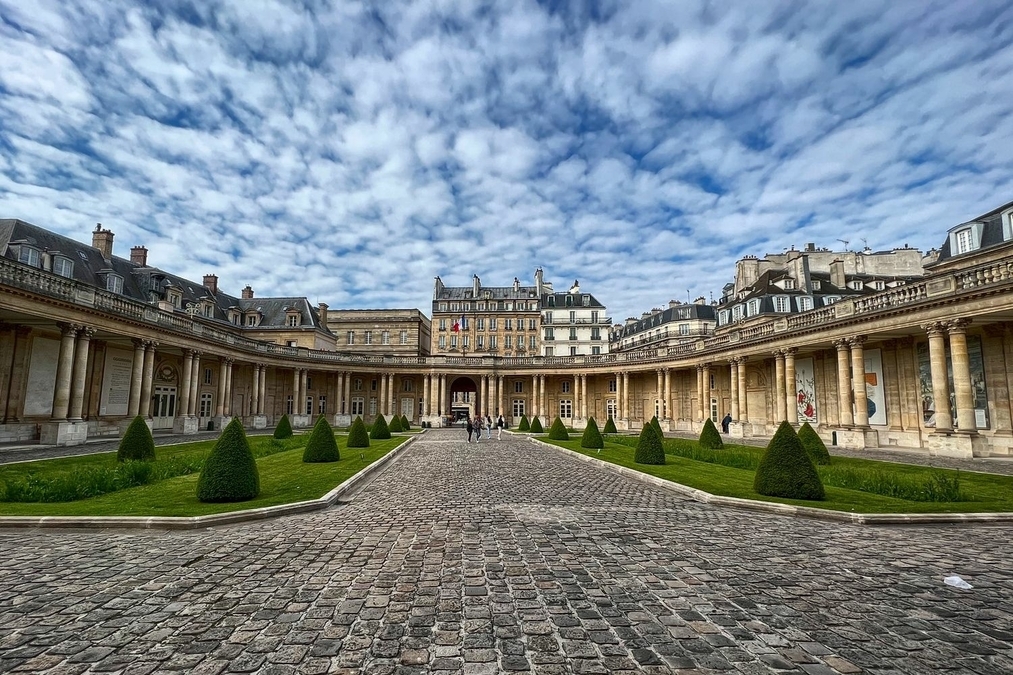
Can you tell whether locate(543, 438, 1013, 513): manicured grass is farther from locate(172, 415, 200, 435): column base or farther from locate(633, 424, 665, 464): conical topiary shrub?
locate(172, 415, 200, 435): column base

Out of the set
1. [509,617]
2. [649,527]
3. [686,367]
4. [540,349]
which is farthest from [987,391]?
[540,349]

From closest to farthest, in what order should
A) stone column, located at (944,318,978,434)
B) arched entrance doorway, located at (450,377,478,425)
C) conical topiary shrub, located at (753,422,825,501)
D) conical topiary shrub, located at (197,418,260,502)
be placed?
conical topiary shrub, located at (197,418,260,502) → conical topiary shrub, located at (753,422,825,501) → stone column, located at (944,318,978,434) → arched entrance doorway, located at (450,377,478,425)

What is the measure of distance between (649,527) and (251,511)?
744 centimetres

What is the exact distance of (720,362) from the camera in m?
37.3

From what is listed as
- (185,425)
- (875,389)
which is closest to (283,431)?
(185,425)

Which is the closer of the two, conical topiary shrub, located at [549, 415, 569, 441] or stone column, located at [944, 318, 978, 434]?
stone column, located at [944, 318, 978, 434]

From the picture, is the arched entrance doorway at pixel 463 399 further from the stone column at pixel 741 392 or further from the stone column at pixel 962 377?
the stone column at pixel 962 377

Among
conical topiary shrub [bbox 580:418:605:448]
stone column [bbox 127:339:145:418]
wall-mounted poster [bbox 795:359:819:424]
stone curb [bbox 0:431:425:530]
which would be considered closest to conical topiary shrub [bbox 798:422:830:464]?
conical topiary shrub [bbox 580:418:605:448]

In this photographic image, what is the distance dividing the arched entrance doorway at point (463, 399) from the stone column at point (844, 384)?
135 feet

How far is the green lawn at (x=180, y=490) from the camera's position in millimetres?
8930

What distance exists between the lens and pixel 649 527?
28.0ft

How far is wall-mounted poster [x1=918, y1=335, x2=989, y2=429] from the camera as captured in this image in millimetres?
22125

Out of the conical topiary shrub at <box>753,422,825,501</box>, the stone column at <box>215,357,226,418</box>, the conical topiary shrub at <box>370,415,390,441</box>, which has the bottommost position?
the conical topiary shrub at <box>370,415,390,441</box>

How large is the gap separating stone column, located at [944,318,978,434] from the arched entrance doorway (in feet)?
153
